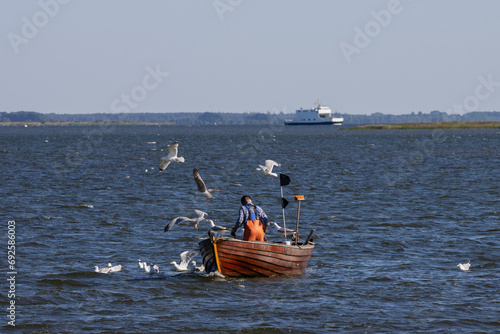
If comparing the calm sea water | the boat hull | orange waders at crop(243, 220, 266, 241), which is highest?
orange waders at crop(243, 220, 266, 241)

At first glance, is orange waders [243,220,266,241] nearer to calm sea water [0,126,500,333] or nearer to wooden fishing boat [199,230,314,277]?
wooden fishing boat [199,230,314,277]

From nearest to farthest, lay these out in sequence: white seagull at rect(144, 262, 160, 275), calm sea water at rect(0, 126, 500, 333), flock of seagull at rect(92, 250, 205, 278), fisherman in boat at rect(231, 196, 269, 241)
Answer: calm sea water at rect(0, 126, 500, 333) → fisherman in boat at rect(231, 196, 269, 241) → flock of seagull at rect(92, 250, 205, 278) → white seagull at rect(144, 262, 160, 275)

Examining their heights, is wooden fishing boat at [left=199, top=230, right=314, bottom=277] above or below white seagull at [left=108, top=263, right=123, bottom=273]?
above

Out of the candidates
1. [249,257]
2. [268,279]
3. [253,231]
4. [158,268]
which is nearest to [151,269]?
[158,268]

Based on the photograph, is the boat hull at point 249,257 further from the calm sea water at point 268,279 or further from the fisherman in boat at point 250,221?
the fisherman in boat at point 250,221

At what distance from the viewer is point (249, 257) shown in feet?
54.4

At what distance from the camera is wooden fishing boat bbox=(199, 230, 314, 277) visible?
16.4m

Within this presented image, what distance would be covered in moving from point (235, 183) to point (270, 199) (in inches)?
302

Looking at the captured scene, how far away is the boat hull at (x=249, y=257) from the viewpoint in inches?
647

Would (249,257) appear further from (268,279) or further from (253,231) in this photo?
(268,279)

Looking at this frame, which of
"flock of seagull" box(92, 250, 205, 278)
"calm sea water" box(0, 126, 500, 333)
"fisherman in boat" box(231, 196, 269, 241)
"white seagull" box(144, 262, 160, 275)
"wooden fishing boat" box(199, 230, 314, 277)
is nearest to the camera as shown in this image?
"calm sea water" box(0, 126, 500, 333)

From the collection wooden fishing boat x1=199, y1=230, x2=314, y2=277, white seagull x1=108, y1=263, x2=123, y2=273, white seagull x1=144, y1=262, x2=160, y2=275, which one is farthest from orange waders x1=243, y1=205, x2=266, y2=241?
white seagull x1=108, y1=263, x2=123, y2=273

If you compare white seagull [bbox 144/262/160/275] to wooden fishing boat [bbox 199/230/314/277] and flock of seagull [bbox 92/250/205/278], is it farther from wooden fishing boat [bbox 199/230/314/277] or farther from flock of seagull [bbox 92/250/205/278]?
wooden fishing boat [bbox 199/230/314/277]

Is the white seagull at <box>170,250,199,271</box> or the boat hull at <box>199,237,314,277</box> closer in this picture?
the boat hull at <box>199,237,314,277</box>
